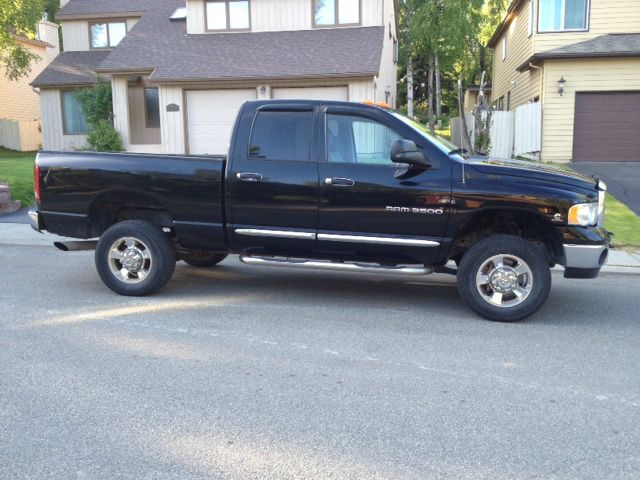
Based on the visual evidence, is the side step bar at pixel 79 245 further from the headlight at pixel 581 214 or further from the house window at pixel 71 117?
the house window at pixel 71 117

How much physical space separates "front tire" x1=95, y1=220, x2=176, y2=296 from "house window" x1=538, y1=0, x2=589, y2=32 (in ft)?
54.4

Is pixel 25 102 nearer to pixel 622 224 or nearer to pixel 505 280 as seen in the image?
pixel 622 224

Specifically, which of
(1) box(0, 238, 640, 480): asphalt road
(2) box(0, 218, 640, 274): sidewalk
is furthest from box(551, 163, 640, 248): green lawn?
(1) box(0, 238, 640, 480): asphalt road

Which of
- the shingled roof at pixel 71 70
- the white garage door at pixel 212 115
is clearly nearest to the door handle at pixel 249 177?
the white garage door at pixel 212 115

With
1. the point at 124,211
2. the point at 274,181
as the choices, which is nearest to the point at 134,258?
the point at 124,211

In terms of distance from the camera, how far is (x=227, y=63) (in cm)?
1880

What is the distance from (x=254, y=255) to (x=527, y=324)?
2822 mm

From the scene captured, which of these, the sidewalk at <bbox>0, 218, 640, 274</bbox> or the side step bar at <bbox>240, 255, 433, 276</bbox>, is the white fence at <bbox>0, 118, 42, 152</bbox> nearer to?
the sidewalk at <bbox>0, 218, 640, 274</bbox>

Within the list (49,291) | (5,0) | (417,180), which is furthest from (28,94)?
(417,180)

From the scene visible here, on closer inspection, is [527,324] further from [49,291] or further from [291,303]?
[49,291]

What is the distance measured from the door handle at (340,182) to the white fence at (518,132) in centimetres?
1379

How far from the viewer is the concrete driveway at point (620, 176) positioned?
1305 cm

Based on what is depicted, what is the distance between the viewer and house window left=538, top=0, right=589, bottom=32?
19.0 m

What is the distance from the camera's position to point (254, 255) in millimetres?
6621
